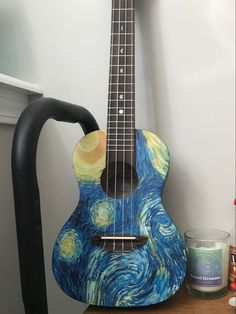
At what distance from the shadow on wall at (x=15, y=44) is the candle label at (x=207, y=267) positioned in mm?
673

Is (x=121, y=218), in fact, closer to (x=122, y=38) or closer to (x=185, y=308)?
(x=185, y=308)

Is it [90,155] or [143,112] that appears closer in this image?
[90,155]

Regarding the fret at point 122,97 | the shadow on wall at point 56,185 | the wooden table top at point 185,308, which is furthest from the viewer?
the shadow on wall at point 56,185

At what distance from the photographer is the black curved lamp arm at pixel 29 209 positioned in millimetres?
662

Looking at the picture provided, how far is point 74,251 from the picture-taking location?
839 mm

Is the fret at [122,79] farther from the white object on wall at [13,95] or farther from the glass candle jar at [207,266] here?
the glass candle jar at [207,266]

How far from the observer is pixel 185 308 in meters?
0.80

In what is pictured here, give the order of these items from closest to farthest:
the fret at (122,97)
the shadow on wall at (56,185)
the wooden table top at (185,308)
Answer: the wooden table top at (185,308) < the fret at (122,97) < the shadow on wall at (56,185)

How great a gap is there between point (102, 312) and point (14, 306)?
0.40 m

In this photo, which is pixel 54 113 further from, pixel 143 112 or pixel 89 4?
pixel 89 4

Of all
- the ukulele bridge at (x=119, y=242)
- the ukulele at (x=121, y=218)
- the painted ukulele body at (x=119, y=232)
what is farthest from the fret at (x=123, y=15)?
the ukulele bridge at (x=119, y=242)

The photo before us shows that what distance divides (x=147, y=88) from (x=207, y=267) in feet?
1.58

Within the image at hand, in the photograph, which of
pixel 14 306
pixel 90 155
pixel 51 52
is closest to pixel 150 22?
pixel 51 52

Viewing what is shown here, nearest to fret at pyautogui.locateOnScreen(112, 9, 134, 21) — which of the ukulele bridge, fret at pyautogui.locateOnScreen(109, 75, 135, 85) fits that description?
fret at pyautogui.locateOnScreen(109, 75, 135, 85)
